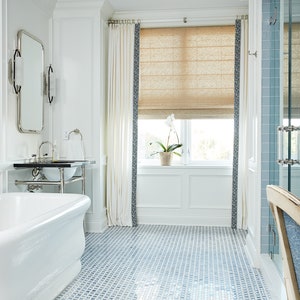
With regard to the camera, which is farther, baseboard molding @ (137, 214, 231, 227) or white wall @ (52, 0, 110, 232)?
baseboard molding @ (137, 214, 231, 227)

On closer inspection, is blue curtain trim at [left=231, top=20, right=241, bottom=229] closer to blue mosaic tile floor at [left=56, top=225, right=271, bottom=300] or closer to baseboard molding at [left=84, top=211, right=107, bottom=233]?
blue mosaic tile floor at [left=56, top=225, right=271, bottom=300]

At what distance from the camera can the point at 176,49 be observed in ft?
16.0

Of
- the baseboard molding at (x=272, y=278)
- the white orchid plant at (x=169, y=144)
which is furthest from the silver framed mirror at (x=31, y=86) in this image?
the baseboard molding at (x=272, y=278)

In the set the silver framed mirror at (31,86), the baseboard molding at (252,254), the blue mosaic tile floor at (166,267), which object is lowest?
the blue mosaic tile floor at (166,267)

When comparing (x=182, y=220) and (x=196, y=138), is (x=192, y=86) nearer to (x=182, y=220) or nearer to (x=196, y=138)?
(x=196, y=138)

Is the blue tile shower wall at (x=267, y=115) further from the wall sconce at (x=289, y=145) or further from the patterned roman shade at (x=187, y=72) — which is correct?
the patterned roman shade at (x=187, y=72)

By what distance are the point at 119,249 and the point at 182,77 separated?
2.20 meters

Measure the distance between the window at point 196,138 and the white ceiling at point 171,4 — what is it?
4.36 ft

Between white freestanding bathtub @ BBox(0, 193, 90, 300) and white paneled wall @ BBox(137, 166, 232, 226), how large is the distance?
1.96 m

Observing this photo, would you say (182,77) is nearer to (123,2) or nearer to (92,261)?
(123,2)

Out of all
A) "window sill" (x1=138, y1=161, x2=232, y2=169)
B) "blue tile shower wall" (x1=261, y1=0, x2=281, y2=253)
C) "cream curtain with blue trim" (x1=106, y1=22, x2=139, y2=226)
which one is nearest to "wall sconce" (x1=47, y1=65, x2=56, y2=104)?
"cream curtain with blue trim" (x1=106, y1=22, x2=139, y2=226)

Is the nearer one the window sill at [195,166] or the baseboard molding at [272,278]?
the baseboard molding at [272,278]

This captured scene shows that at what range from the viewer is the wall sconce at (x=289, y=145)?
2.44 m

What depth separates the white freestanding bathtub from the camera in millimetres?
1969
